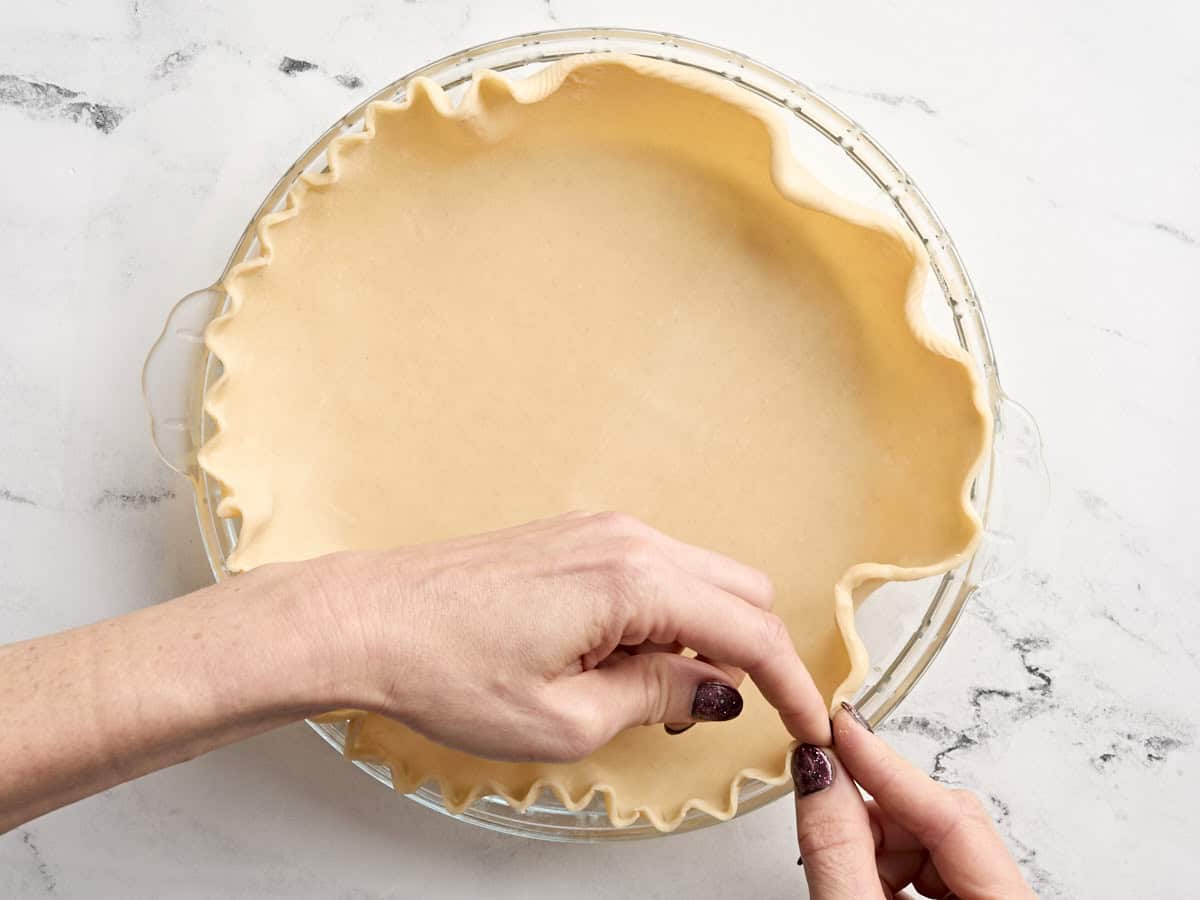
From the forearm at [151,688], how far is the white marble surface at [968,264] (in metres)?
0.26

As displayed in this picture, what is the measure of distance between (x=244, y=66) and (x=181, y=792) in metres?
0.60

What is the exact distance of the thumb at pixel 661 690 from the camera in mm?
643

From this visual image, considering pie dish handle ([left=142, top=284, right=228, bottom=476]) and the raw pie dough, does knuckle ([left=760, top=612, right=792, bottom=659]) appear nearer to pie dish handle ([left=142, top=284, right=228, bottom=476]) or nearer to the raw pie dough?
the raw pie dough

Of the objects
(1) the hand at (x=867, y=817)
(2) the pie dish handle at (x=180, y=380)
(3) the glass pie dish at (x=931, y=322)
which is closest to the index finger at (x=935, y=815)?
(1) the hand at (x=867, y=817)

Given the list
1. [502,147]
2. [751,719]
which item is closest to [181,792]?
[751,719]

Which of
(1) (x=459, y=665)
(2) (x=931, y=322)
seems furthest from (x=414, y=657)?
(2) (x=931, y=322)

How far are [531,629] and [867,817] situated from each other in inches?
10.5

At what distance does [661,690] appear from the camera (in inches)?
25.8

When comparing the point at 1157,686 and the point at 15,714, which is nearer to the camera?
the point at 15,714

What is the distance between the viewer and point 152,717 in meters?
0.57

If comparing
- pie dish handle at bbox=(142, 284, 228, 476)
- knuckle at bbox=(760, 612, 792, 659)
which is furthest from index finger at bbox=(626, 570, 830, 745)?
pie dish handle at bbox=(142, 284, 228, 476)

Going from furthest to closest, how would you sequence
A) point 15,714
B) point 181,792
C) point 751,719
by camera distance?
point 181,792
point 751,719
point 15,714

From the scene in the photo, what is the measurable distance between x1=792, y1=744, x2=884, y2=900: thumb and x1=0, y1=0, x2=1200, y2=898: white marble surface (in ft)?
0.60

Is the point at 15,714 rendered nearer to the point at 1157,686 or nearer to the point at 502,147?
the point at 502,147
